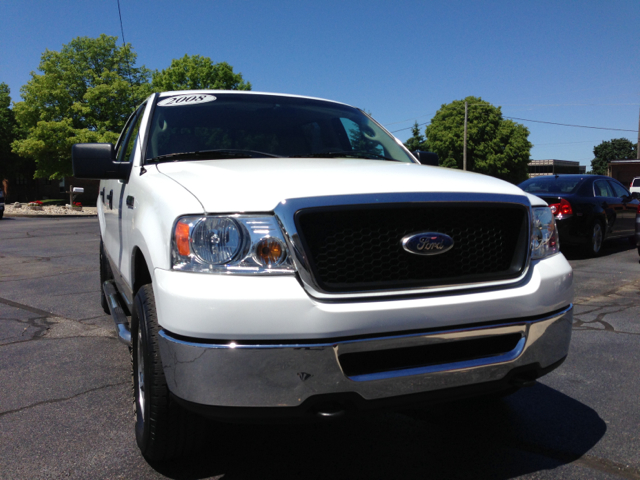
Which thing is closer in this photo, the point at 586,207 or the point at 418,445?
the point at 418,445

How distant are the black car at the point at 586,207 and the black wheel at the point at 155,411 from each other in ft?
28.4

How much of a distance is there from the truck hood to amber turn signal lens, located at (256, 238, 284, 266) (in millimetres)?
133

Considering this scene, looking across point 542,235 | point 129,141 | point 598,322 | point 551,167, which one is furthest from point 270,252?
point 551,167

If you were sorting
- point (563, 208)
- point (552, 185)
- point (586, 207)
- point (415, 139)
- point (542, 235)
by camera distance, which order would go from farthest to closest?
point (415, 139)
point (552, 185)
point (586, 207)
point (563, 208)
point (542, 235)

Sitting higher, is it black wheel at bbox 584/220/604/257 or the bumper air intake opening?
the bumper air intake opening

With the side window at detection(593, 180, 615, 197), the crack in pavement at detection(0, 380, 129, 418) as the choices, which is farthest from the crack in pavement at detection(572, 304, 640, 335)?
the side window at detection(593, 180, 615, 197)

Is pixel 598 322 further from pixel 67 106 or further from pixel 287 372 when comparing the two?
pixel 67 106

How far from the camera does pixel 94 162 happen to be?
10.9 feet

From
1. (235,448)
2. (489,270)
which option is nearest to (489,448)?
(489,270)

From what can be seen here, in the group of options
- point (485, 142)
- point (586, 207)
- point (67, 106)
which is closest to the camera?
point (586, 207)

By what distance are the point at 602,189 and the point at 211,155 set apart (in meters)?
9.88

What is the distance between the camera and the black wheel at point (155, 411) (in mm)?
2295

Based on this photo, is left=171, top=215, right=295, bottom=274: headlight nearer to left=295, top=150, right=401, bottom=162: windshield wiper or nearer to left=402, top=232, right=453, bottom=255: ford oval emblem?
left=402, top=232, right=453, bottom=255: ford oval emblem

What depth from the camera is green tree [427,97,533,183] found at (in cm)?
5878
